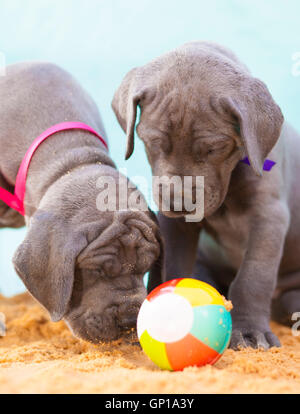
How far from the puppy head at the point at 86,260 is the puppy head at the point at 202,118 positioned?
14.0 inches

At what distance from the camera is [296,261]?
4.16 m

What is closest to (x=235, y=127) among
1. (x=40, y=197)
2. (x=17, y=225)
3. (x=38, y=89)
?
(x=40, y=197)

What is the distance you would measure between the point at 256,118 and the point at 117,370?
1508 millimetres

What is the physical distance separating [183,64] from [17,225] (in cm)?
207

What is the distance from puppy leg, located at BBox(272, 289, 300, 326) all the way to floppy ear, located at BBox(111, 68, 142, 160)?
69.8 inches

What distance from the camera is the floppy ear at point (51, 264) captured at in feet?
9.23

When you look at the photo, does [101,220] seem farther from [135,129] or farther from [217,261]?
[217,261]

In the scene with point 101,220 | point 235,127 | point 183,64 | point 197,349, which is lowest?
point 197,349

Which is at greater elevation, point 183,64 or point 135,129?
point 183,64

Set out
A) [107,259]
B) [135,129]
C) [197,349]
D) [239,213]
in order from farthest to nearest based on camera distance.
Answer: [239,213] < [135,129] < [107,259] < [197,349]

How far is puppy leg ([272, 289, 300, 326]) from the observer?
164 inches

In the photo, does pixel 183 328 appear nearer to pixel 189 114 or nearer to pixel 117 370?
pixel 117 370

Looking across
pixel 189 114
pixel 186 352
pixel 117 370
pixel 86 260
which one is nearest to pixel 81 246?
pixel 86 260

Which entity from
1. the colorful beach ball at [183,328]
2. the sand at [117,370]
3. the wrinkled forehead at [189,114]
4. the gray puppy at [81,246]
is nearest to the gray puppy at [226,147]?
the wrinkled forehead at [189,114]
